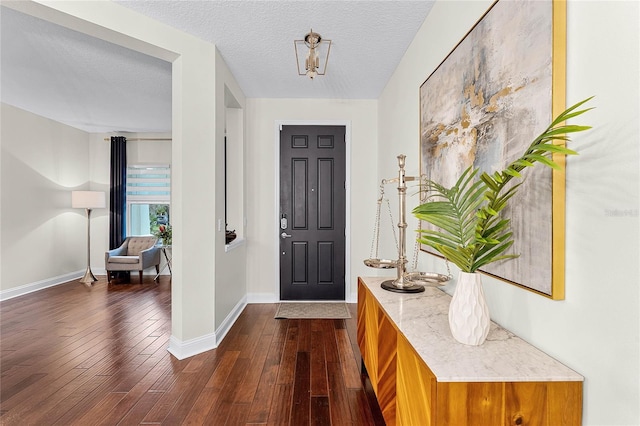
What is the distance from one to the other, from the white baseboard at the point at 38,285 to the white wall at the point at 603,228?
19.4 ft

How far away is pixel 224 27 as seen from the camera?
2477 mm

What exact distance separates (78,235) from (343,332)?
5.12m

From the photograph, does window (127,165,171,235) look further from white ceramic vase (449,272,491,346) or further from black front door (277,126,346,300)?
white ceramic vase (449,272,491,346)

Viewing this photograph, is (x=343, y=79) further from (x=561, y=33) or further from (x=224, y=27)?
(x=561, y=33)

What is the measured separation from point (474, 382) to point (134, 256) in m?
5.60

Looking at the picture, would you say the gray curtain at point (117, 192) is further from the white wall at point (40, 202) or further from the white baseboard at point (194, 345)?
the white baseboard at point (194, 345)

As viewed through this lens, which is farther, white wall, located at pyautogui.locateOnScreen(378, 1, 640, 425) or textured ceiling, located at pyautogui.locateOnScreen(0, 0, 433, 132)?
textured ceiling, located at pyautogui.locateOnScreen(0, 0, 433, 132)

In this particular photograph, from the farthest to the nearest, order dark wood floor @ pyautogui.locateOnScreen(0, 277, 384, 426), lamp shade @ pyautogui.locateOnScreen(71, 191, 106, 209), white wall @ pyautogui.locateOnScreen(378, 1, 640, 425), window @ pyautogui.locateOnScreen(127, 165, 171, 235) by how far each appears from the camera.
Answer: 1. window @ pyautogui.locateOnScreen(127, 165, 171, 235)
2. lamp shade @ pyautogui.locateOnScreen(71, 191, 106, 209)
3. dark wood floor @ pyautogui.locateOnScreen(0, 277, 384, 426)
4. white wall @ pyautogui.locateOnScreen(378, 1, 640, 425)

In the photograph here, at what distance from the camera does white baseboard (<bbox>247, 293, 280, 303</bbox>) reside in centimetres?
407

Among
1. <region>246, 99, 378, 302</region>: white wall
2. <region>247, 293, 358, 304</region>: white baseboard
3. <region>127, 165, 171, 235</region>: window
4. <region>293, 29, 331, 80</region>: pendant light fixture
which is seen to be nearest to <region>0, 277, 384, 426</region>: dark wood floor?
<region>247, 293, 358, 304</region>: white baseboard

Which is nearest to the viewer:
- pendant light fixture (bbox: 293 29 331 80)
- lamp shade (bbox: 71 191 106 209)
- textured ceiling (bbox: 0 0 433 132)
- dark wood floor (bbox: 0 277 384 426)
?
dark wood floor (bbox: 0 277 384 426)

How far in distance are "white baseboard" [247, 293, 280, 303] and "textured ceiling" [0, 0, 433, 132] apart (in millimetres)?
2504

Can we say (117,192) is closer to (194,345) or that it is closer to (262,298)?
(262,298)

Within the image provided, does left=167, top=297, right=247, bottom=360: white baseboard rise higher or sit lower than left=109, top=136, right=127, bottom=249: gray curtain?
lower
